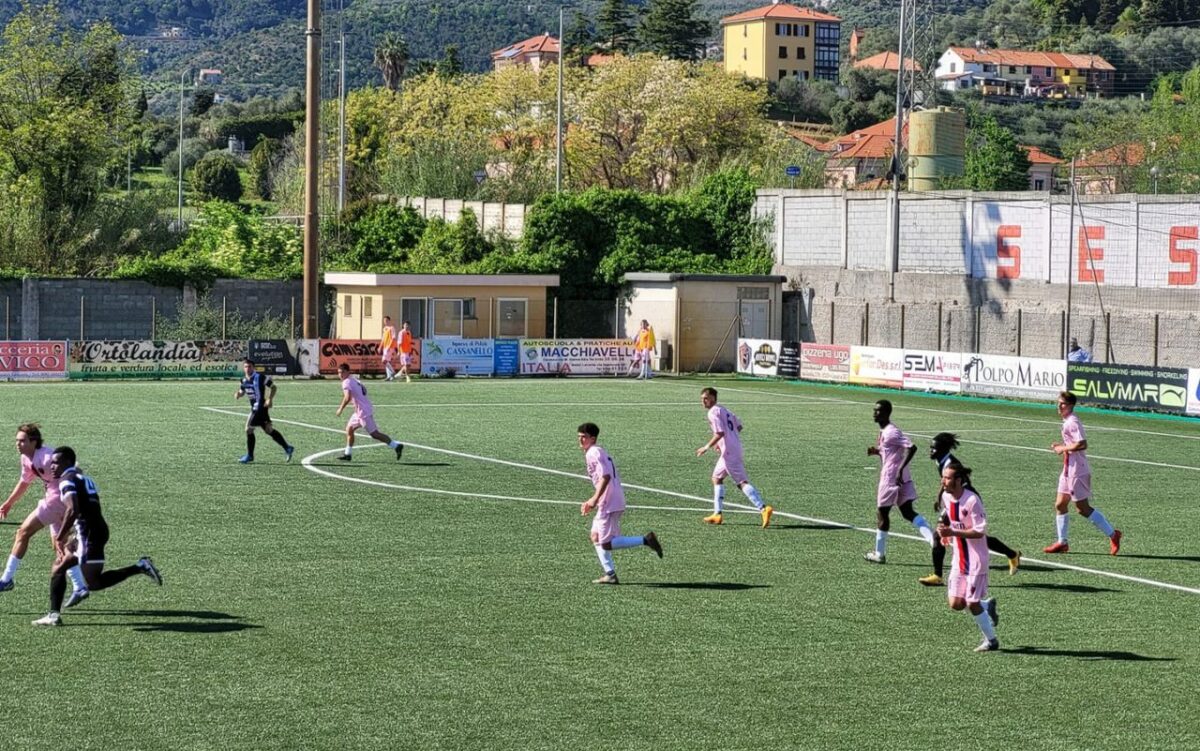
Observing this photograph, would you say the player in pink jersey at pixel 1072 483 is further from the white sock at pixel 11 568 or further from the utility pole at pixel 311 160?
the utility pole at pixel 311 160

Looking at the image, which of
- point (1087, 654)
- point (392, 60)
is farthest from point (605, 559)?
point (392, 60)

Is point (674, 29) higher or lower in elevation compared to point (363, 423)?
higher

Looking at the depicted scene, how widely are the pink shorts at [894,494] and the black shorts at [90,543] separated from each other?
911cm

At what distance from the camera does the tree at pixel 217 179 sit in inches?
5546

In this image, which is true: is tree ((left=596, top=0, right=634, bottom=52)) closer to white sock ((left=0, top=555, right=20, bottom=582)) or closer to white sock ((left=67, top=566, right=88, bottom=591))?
white sock ((left=0, top=555, right=20, bottom=582))

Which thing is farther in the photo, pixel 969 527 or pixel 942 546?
pixel 942 546

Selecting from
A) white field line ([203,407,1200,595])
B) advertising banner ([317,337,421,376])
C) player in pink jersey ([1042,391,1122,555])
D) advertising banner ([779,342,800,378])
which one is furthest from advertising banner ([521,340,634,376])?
player in pink jersey ([1042,391,1122,555])

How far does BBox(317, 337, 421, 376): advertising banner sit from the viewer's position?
178 feet

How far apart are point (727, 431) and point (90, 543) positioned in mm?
9834

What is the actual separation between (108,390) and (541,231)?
2219 cm

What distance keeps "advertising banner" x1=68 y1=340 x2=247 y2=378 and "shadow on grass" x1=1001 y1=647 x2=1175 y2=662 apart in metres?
40.8

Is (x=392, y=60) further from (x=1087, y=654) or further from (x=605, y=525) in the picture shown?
(x=1087, y=654)

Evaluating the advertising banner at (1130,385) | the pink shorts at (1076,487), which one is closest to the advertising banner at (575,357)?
the advertising banner at (1130,385)

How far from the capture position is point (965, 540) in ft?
48.8
